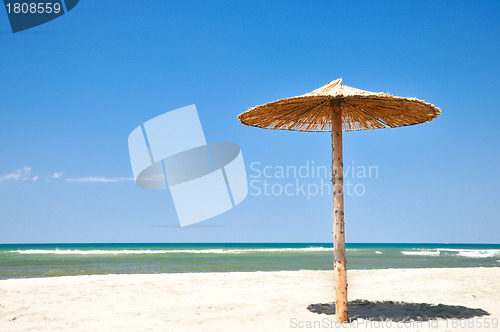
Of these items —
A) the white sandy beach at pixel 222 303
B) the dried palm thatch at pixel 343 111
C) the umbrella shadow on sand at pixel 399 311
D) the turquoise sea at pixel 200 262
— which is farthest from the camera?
the turquoise sea at pixel 200 262

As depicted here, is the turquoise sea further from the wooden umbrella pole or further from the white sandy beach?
the wooden umbrella pole

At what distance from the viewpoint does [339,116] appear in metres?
5.21

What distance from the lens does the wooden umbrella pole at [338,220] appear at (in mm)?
4898

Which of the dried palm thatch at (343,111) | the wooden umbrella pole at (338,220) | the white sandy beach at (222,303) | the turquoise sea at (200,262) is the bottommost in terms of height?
the turquoise sea at (200,262)

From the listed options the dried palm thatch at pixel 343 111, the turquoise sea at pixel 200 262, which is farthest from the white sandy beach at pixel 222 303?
the turquoise sea at pixel 200 262

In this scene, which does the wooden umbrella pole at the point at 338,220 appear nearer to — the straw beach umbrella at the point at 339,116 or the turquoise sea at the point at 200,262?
the straw beach umbrella at the point at 339,116

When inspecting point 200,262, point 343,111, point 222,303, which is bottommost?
point 200,262

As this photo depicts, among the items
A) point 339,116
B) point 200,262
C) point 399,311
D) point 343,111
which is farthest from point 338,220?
point 200,262

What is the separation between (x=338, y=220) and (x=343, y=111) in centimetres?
196

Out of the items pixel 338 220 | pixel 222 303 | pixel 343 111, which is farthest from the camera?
pixel 222 303

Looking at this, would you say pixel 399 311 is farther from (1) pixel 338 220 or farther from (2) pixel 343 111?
(2) pixel 343 111

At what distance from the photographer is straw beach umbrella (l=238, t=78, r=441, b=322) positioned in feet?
16.1

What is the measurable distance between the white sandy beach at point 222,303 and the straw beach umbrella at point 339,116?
1041 mm

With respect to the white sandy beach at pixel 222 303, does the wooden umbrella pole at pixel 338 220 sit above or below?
above
